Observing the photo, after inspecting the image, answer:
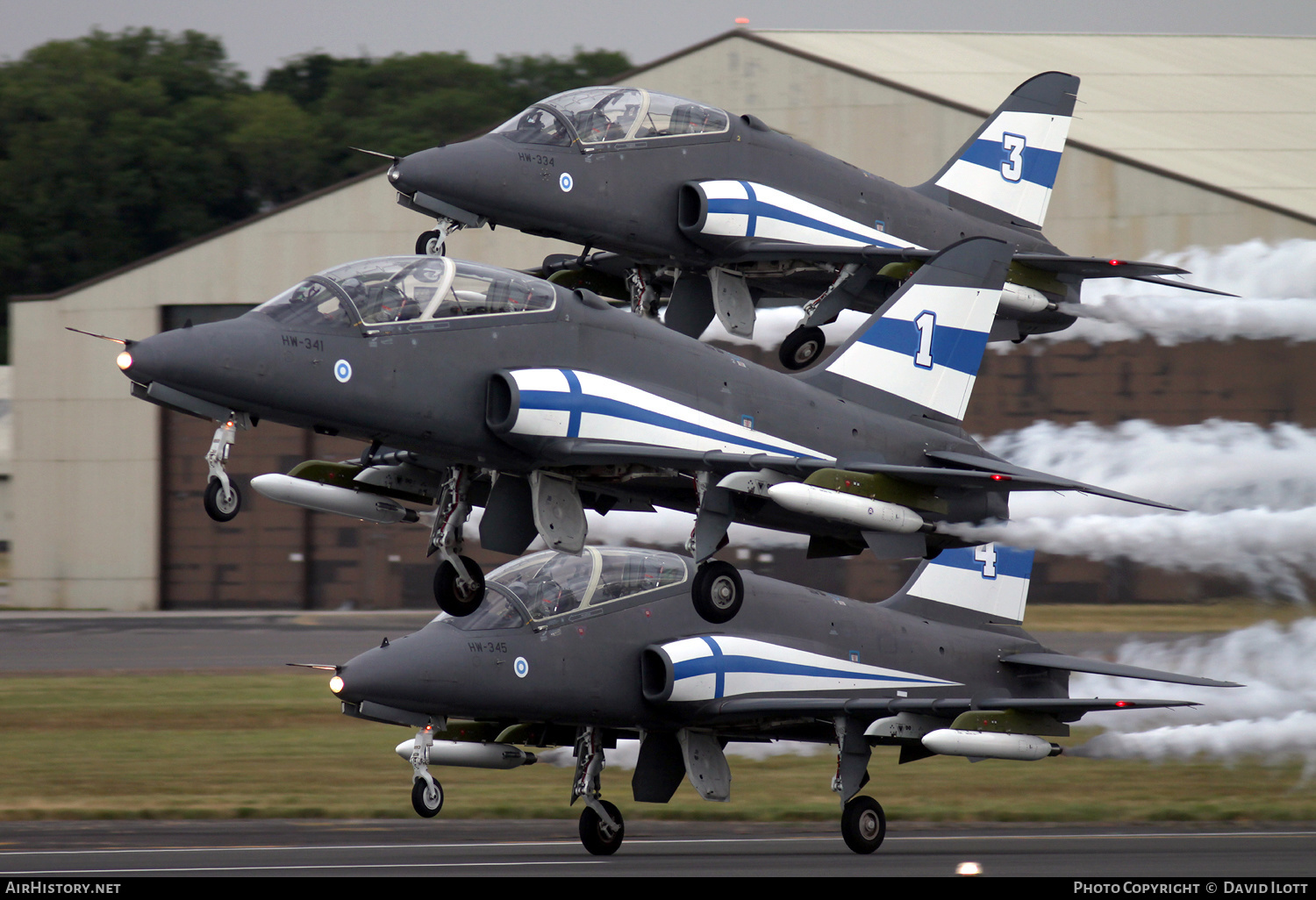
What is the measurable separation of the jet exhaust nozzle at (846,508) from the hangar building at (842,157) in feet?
57.4

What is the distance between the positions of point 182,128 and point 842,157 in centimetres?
4865

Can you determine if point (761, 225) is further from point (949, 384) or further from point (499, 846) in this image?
point (499, 846)

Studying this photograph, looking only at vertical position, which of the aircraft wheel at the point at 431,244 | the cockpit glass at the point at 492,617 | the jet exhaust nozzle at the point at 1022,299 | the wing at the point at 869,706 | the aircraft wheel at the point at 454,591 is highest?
the aircraft wheel at the point at 431,244

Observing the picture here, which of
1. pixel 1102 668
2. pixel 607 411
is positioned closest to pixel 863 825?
pixel 1102 668

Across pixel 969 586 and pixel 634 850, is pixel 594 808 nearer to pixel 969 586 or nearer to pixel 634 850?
pixel 634 850

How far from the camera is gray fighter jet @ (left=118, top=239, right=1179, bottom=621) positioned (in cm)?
1412

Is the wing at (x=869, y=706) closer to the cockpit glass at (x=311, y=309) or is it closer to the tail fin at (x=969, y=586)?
the tail fin at (x=969, y=586)

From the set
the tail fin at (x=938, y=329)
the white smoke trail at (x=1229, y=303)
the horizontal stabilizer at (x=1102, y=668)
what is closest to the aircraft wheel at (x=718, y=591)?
the tail fin at (x=938, y=329)

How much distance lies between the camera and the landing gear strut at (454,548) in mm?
15781

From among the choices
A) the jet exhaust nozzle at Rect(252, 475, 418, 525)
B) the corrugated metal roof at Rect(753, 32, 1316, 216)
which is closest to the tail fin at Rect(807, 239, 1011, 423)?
the jet exhaust nozzle at Rect(252, 475, 418, 525)

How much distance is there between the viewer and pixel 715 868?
17.5 m

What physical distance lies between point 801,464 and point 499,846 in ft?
24.5

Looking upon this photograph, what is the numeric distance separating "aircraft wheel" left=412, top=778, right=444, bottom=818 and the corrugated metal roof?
22191 millimetres

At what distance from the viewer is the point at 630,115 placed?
17.9m
